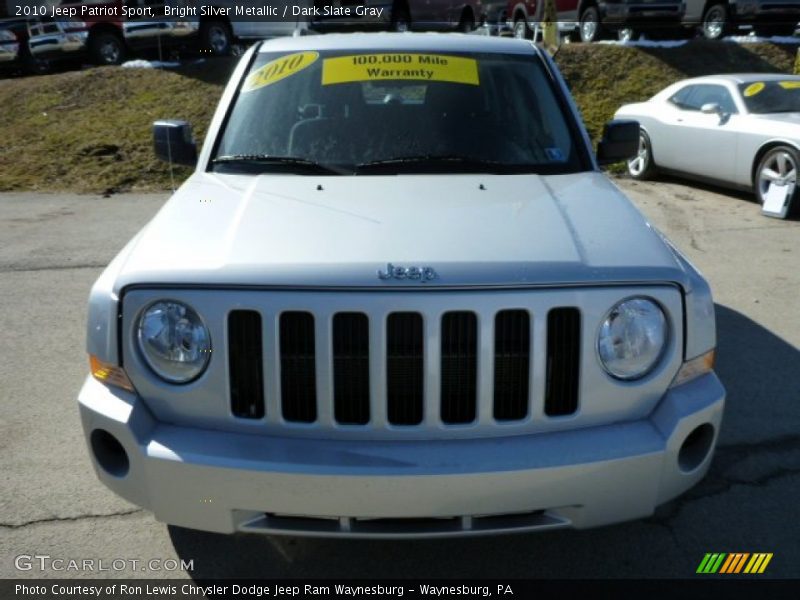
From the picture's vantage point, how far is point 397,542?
315 centimetres

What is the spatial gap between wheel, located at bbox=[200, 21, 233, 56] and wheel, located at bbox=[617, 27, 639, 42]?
8.09m

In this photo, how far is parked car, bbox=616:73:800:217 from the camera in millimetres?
8852

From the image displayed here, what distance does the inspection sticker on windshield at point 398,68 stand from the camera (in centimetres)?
408

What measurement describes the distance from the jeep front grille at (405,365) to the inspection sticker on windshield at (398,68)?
1906 millimetres

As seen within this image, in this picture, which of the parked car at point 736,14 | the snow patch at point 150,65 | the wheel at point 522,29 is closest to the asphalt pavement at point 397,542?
the snow patch at point 150,65

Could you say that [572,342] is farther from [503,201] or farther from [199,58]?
[199,58]

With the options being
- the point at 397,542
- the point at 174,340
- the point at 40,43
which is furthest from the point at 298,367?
the point at 40,43

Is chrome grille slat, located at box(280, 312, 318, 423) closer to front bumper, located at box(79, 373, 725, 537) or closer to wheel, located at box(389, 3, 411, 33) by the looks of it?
front bumper, located at box(79, 373, 725, 537)

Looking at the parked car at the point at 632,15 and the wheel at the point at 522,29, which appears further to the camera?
the wheel at the point at 522,29

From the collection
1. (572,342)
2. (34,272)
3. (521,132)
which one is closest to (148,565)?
(572,342)

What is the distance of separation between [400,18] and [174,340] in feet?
65.3

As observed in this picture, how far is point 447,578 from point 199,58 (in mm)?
16043

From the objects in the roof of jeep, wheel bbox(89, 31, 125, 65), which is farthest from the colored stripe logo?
wheel bbox(89, 31, 125, 65)
